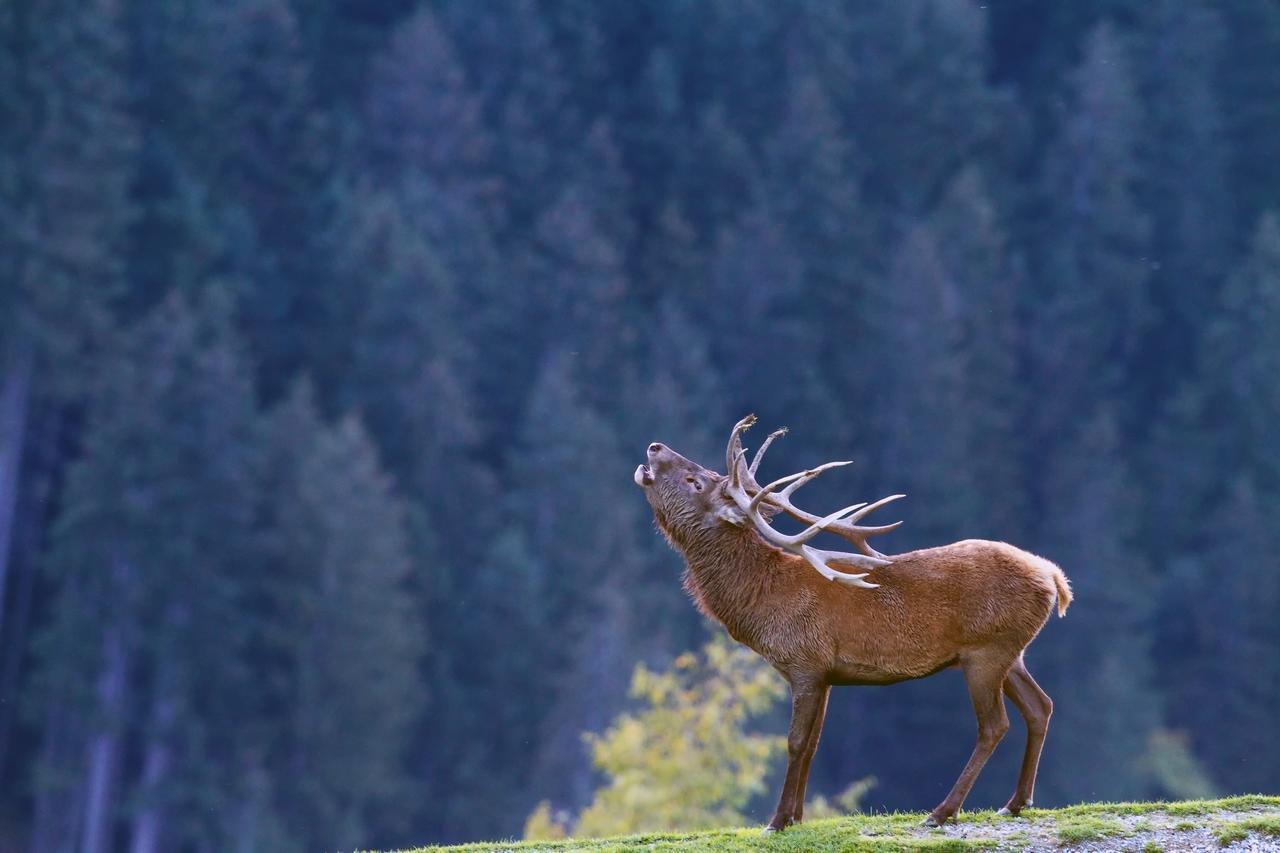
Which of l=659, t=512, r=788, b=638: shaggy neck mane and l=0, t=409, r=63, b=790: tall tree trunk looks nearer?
l=659, t=512, r=788, b=638: shaggy neck mane

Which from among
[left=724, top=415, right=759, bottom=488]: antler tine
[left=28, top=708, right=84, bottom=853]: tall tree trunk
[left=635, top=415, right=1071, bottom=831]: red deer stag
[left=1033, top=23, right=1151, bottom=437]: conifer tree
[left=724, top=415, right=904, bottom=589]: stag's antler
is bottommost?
Result: [left=28, top=708, right=84, bottom=853]: tall tree trunk

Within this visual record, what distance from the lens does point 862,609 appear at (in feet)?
40.4

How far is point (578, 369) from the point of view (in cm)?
6944

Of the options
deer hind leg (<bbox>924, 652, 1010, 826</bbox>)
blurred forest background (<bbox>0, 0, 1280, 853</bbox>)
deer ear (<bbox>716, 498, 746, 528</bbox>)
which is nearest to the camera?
deer hind leg (<bbox>924, 652, 1010, 826</bbox>)

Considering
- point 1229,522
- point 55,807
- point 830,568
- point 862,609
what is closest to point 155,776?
point 55,807

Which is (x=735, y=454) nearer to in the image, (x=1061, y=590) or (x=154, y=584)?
(x=1061, y=590)

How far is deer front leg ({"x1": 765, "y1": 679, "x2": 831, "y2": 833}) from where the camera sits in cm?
1218

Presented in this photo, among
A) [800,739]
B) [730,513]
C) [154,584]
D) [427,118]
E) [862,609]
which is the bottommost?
[800,739]

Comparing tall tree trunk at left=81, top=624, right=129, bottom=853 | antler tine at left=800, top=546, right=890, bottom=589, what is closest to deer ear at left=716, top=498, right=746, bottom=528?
antler tine at left=800, top=546, right=890, bottom=589

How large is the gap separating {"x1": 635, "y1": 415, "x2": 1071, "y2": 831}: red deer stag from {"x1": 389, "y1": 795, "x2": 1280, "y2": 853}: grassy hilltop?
19 centimetres

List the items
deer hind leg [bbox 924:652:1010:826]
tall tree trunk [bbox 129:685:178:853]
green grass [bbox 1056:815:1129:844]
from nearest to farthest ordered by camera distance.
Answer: deer hind leg [bbox 924:652:1010:826] < green grass [bbox 1056:815:1129:844] < tall tree trunk [bbox 129:685:178:853]

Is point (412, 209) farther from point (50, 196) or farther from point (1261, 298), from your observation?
point (1261, 298)

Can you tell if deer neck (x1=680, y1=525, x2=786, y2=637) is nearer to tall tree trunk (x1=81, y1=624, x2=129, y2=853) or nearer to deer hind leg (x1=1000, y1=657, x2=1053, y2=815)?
deer hind leg (x1=1000, y1=657, x2=1053, y2=815)

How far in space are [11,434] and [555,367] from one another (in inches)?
659
